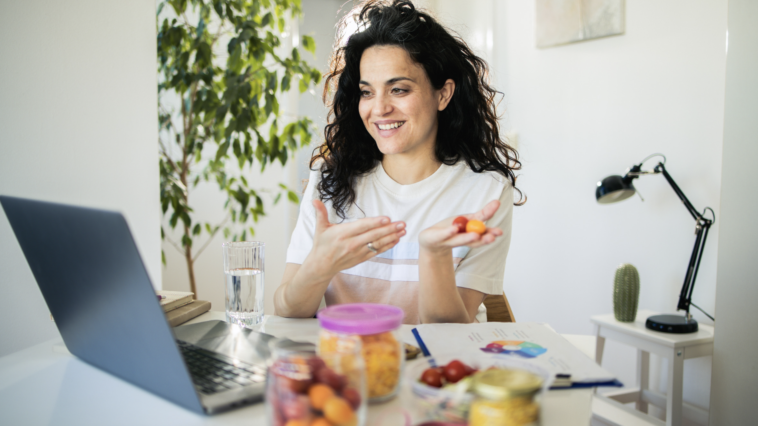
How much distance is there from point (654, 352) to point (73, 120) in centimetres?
215

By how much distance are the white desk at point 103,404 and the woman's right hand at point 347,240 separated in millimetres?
348

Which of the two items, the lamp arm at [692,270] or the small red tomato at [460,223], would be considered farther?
the lamp arm at [692,270]

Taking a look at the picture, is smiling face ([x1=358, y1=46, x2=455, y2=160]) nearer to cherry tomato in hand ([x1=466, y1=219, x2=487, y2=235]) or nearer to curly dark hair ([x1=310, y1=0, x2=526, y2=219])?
curly dark hair ([x1=310, y1=0, x2=526, y2=219])

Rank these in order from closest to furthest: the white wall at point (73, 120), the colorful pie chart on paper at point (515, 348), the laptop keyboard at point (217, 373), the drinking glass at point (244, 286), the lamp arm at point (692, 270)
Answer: the laptop keyboard at point (217, 373) → the colorful pie chart on paper at point (515, 348) → the drinking glass at point (244, 286) → the white wall at point (73, 120) → the lamp arm at point (692, 270)

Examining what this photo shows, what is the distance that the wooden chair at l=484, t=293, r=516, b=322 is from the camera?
1.50 metres

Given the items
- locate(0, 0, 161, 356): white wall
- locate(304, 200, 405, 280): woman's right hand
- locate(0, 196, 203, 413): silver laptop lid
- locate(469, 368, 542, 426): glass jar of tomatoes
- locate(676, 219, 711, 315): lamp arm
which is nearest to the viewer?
locate(469, 368, 542, 426): glass jar of tomatoes

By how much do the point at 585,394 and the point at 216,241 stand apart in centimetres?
302

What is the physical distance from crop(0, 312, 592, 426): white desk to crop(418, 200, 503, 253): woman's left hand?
0.83ft

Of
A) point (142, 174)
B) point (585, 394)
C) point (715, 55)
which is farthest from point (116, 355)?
point (715, 55)

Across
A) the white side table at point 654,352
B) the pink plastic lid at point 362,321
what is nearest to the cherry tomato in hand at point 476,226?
the pink plastic lid at point 362,321

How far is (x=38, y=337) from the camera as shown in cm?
136

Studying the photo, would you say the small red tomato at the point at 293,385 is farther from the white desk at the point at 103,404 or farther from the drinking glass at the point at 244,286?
the drinking glass at the point at 244,286

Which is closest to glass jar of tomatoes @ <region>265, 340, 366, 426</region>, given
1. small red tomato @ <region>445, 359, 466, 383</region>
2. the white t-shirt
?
small red tomato @ <region>445, 359, 466, 383</region>

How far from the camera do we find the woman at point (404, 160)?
4.46ft
